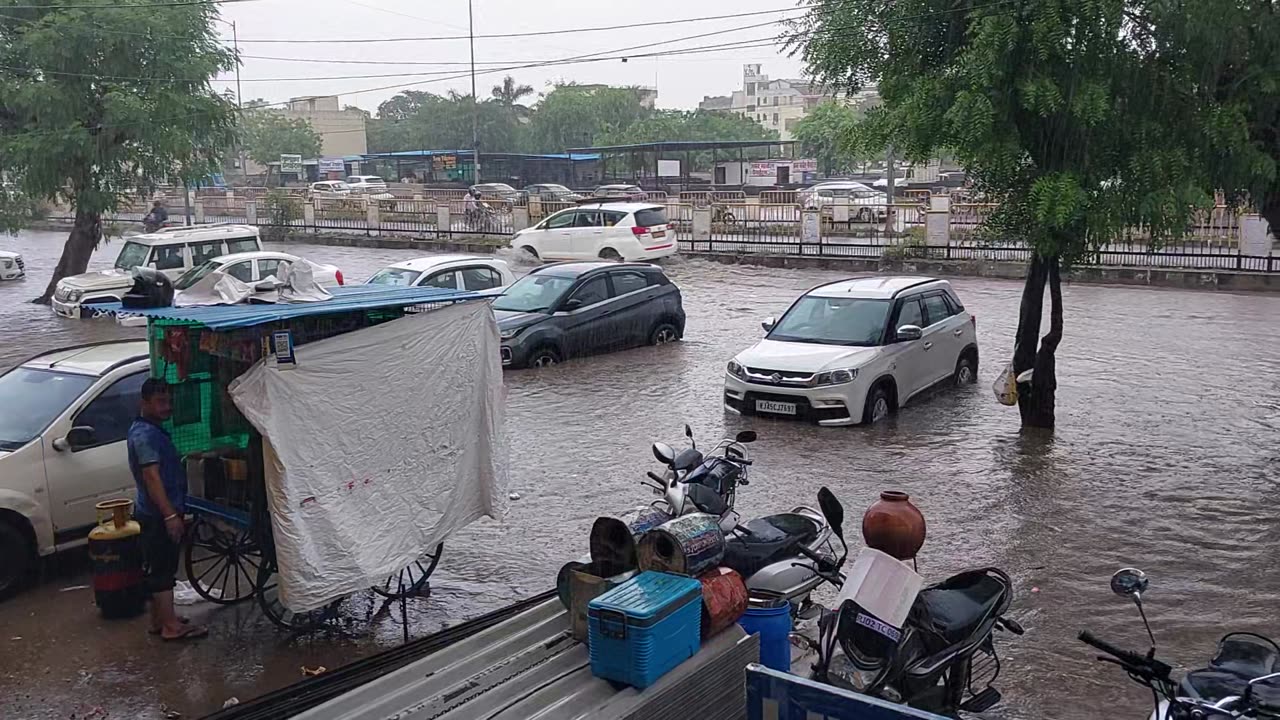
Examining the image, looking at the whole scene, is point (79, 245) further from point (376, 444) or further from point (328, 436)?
point (328, 436)

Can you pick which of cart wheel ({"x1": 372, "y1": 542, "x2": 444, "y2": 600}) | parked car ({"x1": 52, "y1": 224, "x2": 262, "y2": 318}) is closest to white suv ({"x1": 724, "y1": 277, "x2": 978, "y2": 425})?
cart wheel ({"x1": 372, "y1": 542, "x2": 444, "y2": 600})

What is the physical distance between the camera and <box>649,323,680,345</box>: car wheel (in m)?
17.3

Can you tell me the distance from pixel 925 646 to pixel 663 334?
496 inches

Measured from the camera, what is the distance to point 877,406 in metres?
12.5

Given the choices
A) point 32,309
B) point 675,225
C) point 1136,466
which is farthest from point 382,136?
point 1136,466

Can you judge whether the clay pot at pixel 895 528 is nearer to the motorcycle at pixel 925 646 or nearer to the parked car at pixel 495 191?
the motorcycle at pixel 925 646

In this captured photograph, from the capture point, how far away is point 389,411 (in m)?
6.79

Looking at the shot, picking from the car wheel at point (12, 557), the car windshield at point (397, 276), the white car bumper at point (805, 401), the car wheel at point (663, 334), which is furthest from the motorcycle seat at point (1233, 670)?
the car windshield at point (397, 276)

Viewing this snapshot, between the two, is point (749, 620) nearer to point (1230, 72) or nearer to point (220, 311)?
point (220, 311)

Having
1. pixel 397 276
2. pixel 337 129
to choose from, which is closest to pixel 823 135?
pixel 337 129

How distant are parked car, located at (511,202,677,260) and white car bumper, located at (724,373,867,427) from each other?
48.2 ft

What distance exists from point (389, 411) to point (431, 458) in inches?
19.1

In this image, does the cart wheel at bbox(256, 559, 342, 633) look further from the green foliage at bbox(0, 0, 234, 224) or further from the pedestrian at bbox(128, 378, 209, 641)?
the green foliage at bbox(0, 0, 234, 224)

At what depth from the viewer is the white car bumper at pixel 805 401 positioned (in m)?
12.0
